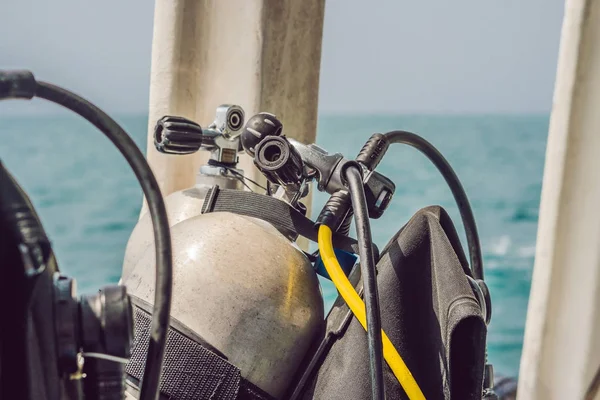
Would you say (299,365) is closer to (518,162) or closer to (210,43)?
(210,43)

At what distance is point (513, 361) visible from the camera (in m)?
5.74

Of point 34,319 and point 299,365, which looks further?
point 299,365

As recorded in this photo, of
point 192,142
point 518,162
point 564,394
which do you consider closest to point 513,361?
point 564,394

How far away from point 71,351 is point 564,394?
1.02 meters

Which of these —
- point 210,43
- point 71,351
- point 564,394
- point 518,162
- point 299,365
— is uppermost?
point 210,43

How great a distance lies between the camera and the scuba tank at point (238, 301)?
0.70m

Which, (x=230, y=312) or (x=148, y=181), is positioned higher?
(x=148, y=181)

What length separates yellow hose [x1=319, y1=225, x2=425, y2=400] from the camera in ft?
2.15

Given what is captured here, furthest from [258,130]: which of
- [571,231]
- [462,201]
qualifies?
[571,231]

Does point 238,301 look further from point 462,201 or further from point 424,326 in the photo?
point 462,201

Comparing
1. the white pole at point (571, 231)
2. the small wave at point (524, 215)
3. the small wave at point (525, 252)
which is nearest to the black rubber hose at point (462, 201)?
the white pole at point (571, 231)

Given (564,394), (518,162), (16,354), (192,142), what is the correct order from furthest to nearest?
(518,162) → (564,394) → (192,142) → (16,354)

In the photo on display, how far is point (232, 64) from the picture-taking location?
1.30 m

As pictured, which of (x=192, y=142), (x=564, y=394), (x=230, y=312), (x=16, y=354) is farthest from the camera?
(x=564, y=394)
